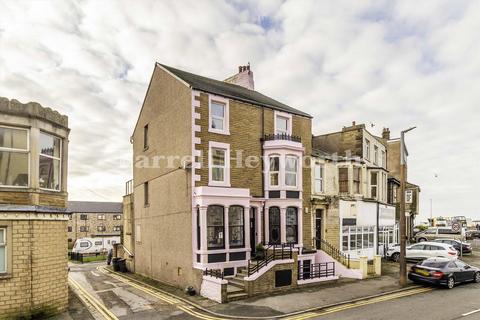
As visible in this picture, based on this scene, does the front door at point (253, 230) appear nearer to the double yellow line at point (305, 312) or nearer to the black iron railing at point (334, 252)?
the black iron railing at point (334, 252)

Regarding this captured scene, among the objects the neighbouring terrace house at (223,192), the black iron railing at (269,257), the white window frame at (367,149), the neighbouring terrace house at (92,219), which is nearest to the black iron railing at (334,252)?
the neighbouring terrace house at (223,192)

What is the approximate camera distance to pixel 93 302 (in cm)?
1639

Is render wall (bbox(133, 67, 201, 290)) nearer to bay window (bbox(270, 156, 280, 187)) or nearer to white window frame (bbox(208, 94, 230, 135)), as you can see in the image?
→ white window frame (bbox(208, 94, 230, 135))

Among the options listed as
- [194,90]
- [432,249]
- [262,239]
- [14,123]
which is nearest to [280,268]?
[262,239]

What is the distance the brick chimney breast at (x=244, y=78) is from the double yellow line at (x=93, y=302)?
1801 cm

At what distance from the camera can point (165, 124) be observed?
2212cm

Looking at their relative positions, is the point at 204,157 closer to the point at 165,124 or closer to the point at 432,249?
the point at 165,124

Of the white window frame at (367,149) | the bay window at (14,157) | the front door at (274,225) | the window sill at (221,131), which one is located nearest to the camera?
the bay window at (14,157)

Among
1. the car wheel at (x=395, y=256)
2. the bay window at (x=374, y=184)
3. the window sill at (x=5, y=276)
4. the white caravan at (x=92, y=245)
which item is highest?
the bay window at (x=374, y=184)

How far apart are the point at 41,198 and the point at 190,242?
24.3 ft

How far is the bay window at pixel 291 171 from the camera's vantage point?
21609 millimetres

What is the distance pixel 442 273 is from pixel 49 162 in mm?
19237

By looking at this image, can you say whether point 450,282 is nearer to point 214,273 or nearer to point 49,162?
point 214,273

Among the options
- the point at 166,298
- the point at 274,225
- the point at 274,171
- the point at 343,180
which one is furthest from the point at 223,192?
the point at 343,180
